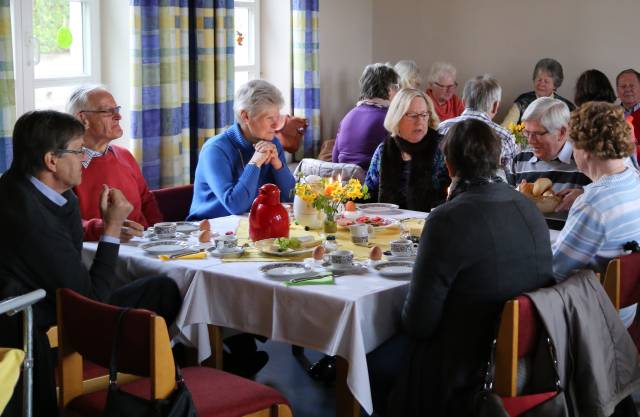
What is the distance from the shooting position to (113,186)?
388 cm

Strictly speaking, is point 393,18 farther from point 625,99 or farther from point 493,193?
point 493,193

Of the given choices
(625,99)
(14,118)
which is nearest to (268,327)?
(14,118)

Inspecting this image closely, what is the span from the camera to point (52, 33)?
4.86 meters

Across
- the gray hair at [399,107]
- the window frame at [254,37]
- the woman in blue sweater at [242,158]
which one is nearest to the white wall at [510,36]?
the window frame at [254,37]

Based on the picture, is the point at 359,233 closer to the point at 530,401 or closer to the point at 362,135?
the point at 530,401

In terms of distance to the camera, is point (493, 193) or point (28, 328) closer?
point (28, 328)

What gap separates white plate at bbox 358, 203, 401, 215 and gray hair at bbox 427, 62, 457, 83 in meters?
3.10

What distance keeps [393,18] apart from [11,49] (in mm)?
4169

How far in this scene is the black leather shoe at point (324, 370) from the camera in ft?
13.1

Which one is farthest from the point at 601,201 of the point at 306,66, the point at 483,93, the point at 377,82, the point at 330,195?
the point at 306,66

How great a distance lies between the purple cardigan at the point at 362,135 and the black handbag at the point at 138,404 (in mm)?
3549

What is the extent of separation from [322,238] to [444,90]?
3847 millimetres

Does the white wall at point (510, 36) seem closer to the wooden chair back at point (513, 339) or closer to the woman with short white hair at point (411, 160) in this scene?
the woman with short white hair at point (411, 160)

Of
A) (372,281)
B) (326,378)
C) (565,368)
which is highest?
(372,281)
